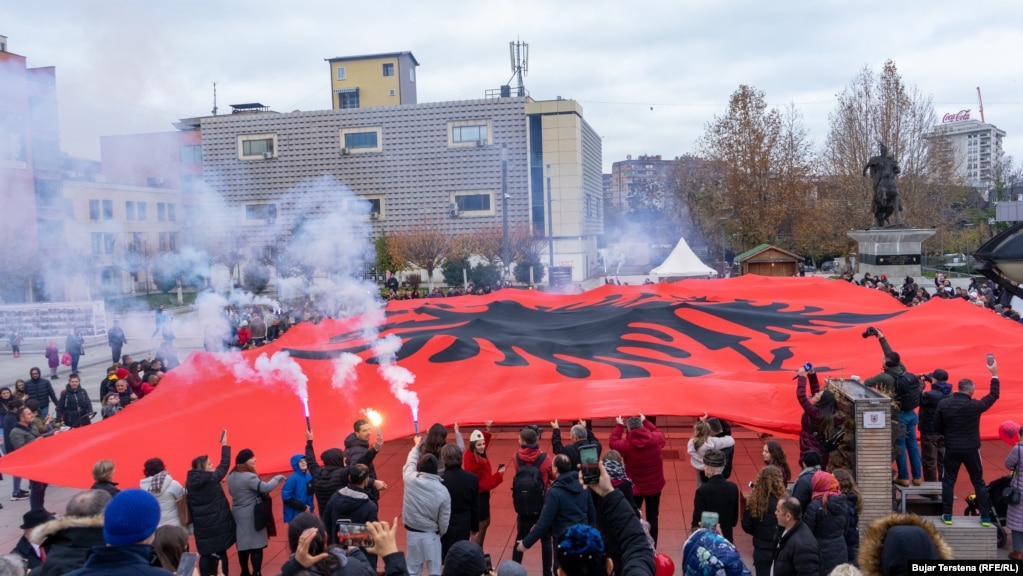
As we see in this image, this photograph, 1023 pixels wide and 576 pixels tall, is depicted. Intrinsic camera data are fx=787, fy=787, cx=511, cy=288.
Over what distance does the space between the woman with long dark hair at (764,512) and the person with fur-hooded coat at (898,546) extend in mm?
1984

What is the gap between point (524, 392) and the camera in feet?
30.9

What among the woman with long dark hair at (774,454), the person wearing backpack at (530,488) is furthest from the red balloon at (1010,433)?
the person wearing backpack at (530,488)

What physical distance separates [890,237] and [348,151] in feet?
79.3

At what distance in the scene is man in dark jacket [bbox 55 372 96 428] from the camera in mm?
11352

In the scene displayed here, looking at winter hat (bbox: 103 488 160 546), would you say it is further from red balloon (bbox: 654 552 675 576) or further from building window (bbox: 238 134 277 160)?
building window (bbox: 238 134 277 160)

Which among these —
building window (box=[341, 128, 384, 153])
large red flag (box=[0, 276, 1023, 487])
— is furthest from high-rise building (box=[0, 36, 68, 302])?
building window (box=[341, 128, 384, 153])

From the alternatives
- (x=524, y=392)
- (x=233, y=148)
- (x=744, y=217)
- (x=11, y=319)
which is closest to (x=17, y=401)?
(x=524, y=392)

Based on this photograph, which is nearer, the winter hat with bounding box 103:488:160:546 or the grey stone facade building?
the winter hat with bounding box 103:488:160:546

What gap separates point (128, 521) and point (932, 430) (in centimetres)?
755

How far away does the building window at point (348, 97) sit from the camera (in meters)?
48.8

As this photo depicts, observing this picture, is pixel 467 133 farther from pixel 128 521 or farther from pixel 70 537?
pixel 128 521

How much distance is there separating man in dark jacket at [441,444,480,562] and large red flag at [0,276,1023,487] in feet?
5.53

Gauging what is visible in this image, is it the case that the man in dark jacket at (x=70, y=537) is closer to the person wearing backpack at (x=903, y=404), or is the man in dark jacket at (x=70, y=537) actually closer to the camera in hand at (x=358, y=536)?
the camera in hand at (x=358, y=536)

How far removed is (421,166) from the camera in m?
39.7
